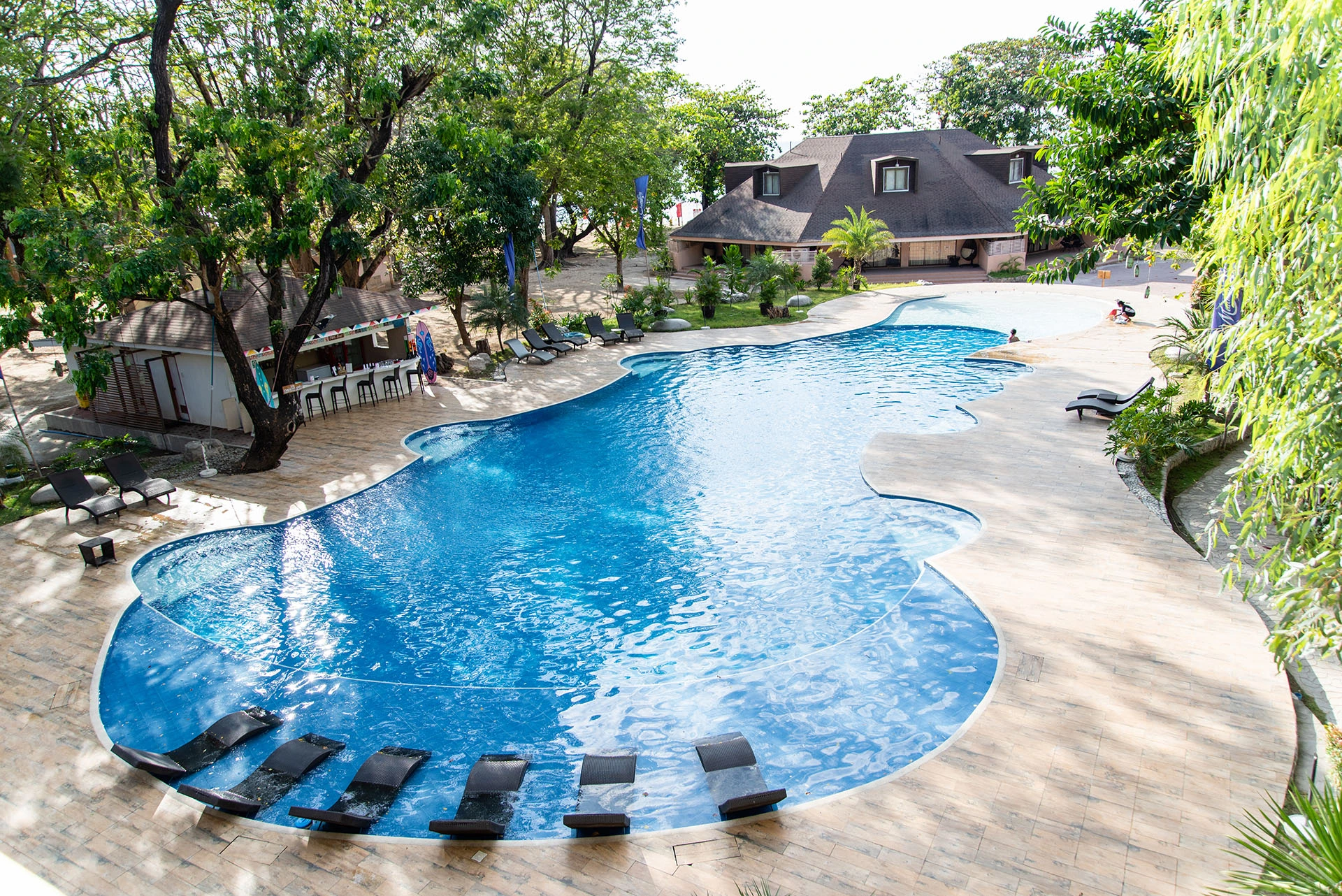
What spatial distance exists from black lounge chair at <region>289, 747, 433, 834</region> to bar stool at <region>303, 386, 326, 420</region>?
13281mm

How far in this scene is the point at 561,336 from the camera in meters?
26.0

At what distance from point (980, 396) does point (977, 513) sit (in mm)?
7325

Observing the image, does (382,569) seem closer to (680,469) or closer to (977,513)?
(680,469)

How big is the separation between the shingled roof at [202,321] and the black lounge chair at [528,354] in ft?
16.0

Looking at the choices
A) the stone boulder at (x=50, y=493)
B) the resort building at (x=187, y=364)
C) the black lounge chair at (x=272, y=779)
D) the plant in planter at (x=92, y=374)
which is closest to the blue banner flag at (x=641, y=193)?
the resort building at (x=187, y=364)

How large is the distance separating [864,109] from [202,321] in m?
54.6

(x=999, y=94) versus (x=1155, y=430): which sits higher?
(x=999, y=94)

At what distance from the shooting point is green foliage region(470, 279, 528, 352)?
77.5ft

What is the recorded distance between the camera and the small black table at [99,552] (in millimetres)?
12844

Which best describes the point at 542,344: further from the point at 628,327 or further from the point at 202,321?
the point at 202,321

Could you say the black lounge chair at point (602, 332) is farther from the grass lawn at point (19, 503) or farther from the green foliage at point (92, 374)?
the grass lawn at point (19, 503)

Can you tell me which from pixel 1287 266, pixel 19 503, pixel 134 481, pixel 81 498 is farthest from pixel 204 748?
pixel 1287 266

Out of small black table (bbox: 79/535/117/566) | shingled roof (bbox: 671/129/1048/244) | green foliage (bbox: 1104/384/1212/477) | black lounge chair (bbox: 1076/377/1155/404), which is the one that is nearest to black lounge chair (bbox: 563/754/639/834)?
small black table (bbox: 79/535/117/566)

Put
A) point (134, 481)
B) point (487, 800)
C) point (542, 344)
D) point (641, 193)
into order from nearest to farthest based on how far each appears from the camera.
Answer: point (487, 800) < point (134, 481) < point (542, 344) < point (641, 193)
